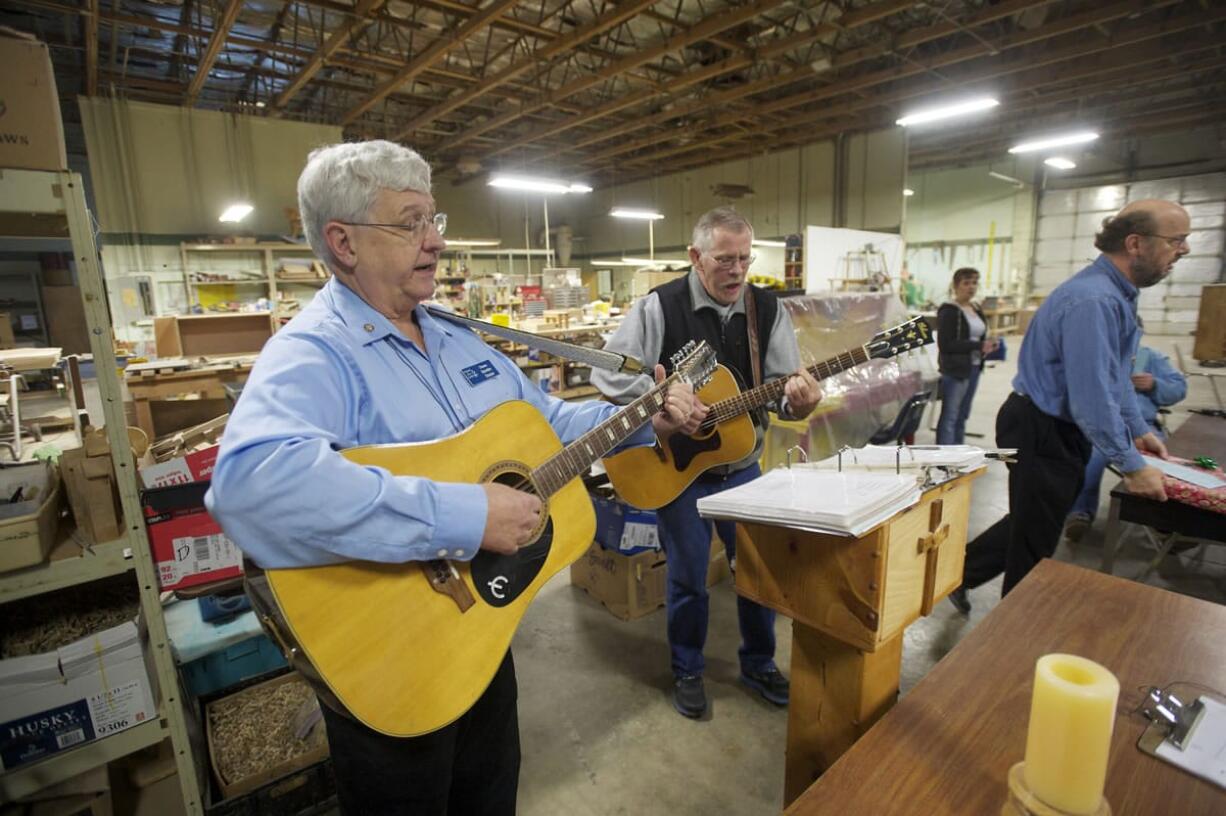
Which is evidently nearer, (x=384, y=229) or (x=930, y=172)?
(x=384, y=229)

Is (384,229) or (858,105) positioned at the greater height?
(858,105)

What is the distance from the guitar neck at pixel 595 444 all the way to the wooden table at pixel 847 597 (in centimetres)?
46

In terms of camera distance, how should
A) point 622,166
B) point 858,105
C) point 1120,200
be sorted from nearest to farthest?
point 858,105
point 1120,200
point 622,166

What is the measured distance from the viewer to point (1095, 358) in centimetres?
214

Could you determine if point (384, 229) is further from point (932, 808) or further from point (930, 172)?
point (930, 172)

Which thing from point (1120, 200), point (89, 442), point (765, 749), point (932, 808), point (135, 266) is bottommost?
point (765, 749)

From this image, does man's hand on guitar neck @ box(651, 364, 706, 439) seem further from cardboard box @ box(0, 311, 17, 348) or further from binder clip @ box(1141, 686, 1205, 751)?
cardboard box @ box(0, 311, 17, 348)

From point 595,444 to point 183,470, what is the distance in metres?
1.50

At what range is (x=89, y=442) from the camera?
5.25 feet

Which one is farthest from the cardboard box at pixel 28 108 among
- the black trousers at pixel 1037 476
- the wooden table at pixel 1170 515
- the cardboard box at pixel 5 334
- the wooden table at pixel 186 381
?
the cardboard box at pixel 5 334

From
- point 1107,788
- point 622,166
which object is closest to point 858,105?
point 622,166

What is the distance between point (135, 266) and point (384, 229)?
395 inches

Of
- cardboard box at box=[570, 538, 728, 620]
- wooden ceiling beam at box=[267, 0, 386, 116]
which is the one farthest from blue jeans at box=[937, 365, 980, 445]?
wooden ceiling beam at box=[267, 0, 386, 116]

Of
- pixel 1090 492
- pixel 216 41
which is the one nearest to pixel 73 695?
pixel 1090 492
